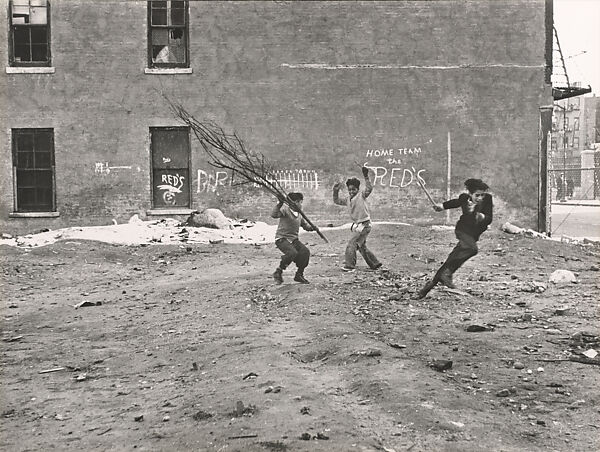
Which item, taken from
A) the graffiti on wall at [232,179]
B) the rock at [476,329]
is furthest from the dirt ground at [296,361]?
the graffiti on wall at [232,179]

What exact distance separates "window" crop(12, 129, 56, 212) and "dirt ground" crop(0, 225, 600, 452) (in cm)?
486

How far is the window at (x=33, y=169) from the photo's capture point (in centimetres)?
1594

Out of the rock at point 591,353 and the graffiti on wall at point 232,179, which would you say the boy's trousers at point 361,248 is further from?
the graffiti on wall at point 232,179

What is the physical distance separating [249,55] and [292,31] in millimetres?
1200

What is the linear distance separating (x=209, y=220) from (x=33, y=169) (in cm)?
455

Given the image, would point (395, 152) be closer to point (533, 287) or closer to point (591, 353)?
point (533, 287)

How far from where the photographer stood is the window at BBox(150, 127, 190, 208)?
1623 centimetres

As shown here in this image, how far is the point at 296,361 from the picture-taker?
6.07m

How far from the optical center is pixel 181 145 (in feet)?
53.4

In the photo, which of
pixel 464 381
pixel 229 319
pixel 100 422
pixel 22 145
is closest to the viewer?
pixel 100 422

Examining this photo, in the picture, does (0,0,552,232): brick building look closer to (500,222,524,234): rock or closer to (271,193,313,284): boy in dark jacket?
(500,222,524,234): rock

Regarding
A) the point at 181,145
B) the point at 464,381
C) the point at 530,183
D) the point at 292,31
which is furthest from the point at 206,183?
the point at 464,381

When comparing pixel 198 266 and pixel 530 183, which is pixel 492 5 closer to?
pixel 530 183

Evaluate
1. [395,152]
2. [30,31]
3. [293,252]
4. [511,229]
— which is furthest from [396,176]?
[30,31]
